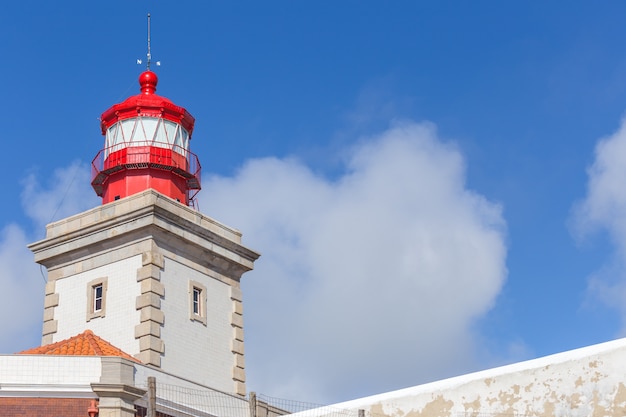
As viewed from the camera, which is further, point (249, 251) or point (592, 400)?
point (249, 251)

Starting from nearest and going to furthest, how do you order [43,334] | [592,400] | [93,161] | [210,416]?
[592,400] < [210,416] < [43,334] < [93,161]

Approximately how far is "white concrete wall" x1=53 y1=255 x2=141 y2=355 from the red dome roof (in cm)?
430

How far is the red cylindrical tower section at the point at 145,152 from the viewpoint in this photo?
2427 centimetres

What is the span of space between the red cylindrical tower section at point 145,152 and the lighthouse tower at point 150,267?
0.03 metres

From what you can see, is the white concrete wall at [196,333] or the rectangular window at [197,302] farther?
the rectangular window at [197,302]

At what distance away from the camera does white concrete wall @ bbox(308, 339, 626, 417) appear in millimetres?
11562

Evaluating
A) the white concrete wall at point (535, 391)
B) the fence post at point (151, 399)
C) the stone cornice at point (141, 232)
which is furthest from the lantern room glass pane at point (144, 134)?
the white concrete wall at point (535, 391)

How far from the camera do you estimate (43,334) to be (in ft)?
74.4

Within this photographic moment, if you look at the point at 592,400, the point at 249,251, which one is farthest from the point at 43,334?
the point at 592,400

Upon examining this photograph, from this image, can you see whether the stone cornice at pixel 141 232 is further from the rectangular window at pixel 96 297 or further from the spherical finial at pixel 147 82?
the spherical finial at pixel 147 82

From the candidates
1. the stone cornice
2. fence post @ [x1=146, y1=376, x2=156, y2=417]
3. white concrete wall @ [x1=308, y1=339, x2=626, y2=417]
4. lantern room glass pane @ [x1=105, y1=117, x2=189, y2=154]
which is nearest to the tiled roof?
the stone cornice

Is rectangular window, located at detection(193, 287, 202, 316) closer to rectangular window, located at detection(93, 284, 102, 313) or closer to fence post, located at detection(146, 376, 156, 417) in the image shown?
rectangular window, located at detection(93, 284, 102, 313)

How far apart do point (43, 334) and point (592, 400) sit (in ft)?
46.4

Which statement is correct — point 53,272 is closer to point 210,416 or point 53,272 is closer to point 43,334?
point 43,334
